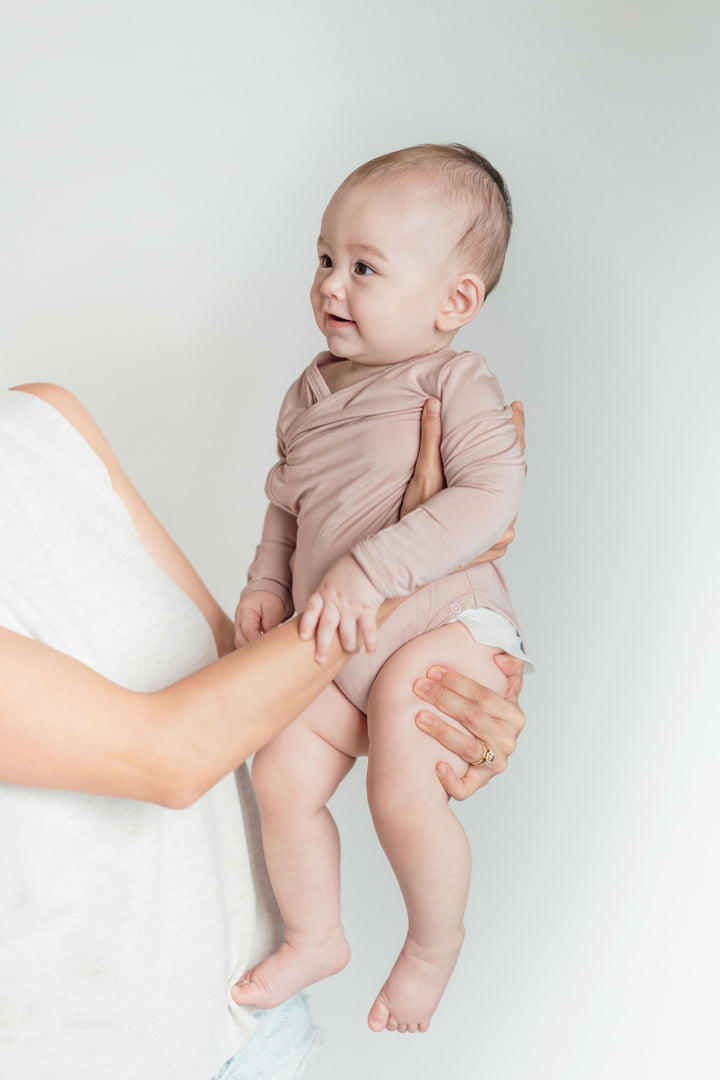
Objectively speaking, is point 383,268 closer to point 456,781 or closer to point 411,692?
point 411,692

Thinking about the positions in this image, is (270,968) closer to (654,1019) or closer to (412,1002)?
(412,1002)

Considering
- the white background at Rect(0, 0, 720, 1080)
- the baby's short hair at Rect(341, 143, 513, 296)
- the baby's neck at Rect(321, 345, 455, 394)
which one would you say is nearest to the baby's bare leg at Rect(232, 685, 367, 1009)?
the baby's neck at Rect(321, 345, 455, 394)

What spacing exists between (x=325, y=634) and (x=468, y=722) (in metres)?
0.28

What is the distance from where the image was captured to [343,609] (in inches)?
41.8

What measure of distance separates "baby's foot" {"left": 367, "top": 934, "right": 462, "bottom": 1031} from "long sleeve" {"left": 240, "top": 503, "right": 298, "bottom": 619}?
1.58ft

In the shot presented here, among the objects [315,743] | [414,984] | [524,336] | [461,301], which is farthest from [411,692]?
[524,336]

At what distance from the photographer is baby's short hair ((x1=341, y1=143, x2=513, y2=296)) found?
1.23 metres

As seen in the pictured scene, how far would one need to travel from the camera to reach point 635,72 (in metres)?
1.80

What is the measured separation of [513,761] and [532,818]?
119mm

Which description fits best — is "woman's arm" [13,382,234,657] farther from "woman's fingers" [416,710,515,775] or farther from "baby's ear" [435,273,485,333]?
"baby's ear" [435,273,485,333]

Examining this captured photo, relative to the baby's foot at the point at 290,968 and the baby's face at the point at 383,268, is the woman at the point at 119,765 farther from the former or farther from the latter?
the baby's face at the point at 383,268

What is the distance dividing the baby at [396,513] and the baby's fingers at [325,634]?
12 centimetres

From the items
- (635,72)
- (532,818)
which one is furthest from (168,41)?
(532,818)

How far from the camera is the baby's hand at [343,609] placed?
3.38ft
